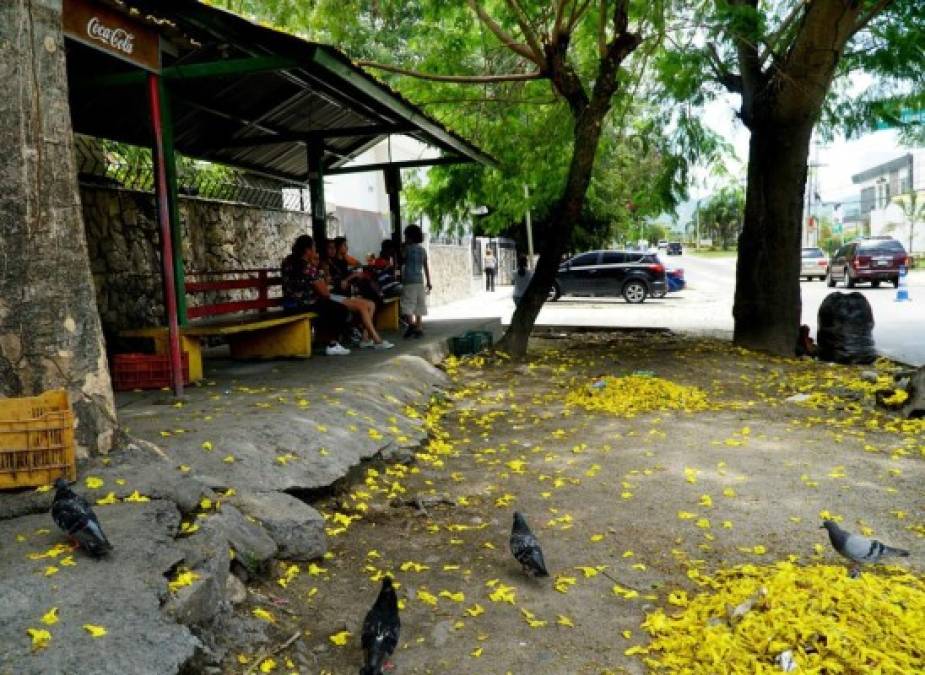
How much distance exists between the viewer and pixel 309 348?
8.84m

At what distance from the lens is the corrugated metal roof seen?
239 inches

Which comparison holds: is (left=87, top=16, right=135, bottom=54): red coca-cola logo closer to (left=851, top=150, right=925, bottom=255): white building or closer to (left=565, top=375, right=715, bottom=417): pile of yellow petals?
(left=565, top=375, right=715, bottom=417): pile of yellow petals

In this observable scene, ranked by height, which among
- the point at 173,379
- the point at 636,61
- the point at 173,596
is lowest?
the point at 173,596

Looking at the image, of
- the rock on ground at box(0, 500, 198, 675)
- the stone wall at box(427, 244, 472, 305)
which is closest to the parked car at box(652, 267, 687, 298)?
the stone wall at box(427, 244, 472, 305)

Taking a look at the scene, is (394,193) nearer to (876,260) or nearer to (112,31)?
(112,31)

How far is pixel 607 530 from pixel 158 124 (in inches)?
185

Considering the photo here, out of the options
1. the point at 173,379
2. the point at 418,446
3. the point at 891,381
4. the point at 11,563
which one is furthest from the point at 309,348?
the point at 891,381

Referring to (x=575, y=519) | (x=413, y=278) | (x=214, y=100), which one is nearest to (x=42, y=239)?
(x=575, y=519)

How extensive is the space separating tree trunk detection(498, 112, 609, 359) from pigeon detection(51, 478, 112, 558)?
798 cm

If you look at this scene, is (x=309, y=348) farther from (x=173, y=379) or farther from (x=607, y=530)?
(x=607, y=530)

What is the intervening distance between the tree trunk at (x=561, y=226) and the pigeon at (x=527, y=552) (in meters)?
6.89

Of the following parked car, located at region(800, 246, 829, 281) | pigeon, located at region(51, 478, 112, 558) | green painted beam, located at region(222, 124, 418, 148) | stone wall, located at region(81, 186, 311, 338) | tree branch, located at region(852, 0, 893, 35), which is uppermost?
tree branch, located at region(852, 0, 893, 35)

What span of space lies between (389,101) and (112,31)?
9.91 feet

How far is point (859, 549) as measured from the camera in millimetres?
3602
